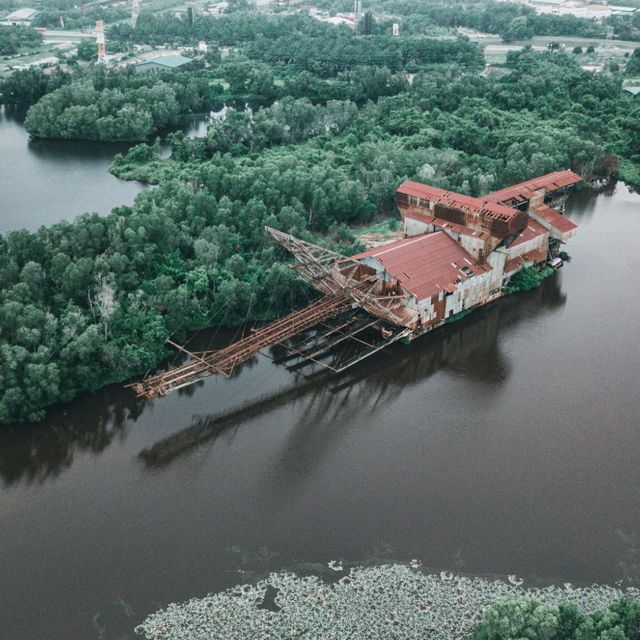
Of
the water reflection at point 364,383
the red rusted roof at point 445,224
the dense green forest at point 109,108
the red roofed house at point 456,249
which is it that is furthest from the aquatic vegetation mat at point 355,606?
the dense green forest at point 109,108

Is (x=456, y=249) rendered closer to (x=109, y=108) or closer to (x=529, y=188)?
(x=529, y=188)

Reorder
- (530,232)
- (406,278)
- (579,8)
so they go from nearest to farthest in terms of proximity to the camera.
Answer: (406,278)
(530,232)
(579,8)

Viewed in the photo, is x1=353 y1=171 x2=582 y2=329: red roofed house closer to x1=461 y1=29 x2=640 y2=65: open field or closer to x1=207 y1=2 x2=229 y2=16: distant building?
x1=461 y1=29 x2=640 y2=65: open field

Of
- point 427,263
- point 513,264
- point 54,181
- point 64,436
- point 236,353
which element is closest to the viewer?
point 64,436

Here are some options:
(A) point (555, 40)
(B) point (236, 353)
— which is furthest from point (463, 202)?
(A) point (555, 40)

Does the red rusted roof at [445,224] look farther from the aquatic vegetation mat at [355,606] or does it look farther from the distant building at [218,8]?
the distant building at [218,8]

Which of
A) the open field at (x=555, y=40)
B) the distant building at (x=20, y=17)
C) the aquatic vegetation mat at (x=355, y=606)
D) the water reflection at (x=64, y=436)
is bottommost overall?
Answer: the distant building at (x=20, y=17)

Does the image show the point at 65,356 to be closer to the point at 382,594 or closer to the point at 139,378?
the point at 139,378
